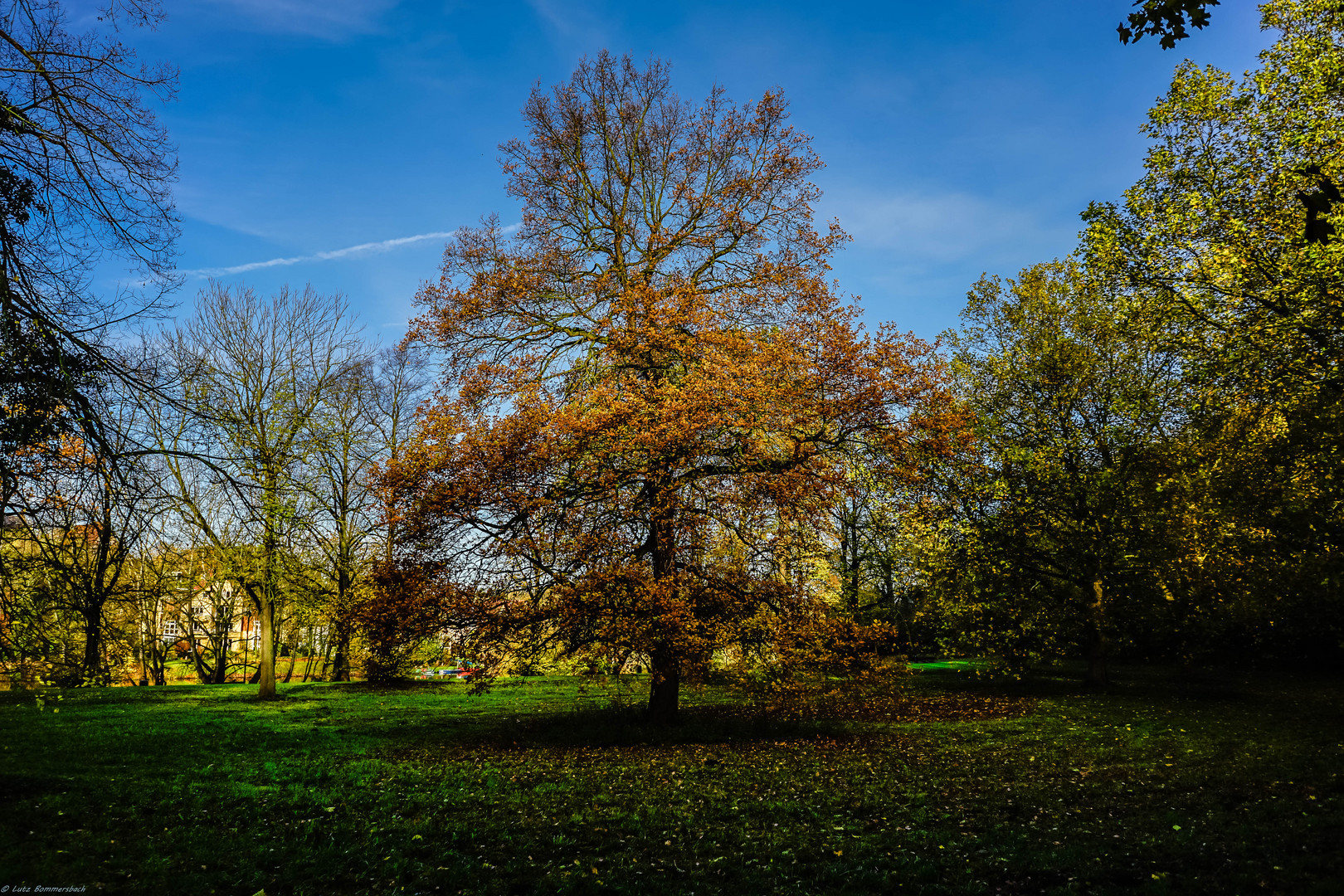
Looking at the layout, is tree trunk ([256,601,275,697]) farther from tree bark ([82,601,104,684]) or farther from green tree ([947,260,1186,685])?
green tree ([947,260,1186,685])

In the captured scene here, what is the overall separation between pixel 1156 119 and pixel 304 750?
23.5 m

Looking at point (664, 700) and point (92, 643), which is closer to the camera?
point (92, 643)

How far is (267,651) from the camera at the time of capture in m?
27.2

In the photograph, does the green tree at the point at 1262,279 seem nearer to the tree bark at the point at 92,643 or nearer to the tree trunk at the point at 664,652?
the tree trunk at the point at 664,652

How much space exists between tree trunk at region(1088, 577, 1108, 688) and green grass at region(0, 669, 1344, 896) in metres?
6.03

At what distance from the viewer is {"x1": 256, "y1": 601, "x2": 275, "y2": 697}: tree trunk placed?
25922 mm

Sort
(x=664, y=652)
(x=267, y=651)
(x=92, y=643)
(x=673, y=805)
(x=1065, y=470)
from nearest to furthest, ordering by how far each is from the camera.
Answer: (x=92, y=643)
(x=673, y=805)
(x=664, y=652)
(x=1065, y=470)
(x=267, y=651)

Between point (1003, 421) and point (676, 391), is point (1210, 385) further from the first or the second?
point (676, 391)

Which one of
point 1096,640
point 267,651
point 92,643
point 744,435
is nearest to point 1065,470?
point 1096,640

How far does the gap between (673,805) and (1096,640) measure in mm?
22594

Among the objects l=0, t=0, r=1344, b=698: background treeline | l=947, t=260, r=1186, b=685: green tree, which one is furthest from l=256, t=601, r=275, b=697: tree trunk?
l=947, t=260, r=1186, b=685: green tree

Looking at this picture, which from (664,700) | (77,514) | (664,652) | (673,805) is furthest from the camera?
(664,700)

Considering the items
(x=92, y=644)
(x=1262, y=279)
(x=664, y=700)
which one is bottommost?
(x=664, y=700)

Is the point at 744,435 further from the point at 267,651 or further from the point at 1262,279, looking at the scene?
the point at 267,651
